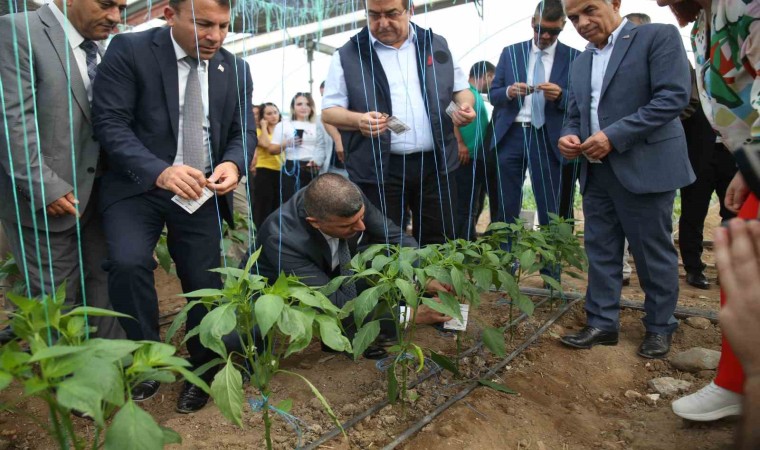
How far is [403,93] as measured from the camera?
116 inches

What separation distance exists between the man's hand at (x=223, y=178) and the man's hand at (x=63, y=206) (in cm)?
47

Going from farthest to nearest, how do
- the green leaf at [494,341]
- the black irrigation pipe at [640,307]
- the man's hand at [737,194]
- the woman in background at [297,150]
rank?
1. the woman in background at [297,150]
2. the black irrigation pipe at [640,307]
3. the green leaf at [494,341]
4. the man's hand at [737,194]

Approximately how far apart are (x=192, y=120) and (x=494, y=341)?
1.40 meters

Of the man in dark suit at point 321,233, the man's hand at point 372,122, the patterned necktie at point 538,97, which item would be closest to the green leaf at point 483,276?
the man in dark suit at point 321,233

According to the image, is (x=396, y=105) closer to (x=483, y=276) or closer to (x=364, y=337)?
(x=483, y=276)

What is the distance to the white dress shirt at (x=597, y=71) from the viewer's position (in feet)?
8.59

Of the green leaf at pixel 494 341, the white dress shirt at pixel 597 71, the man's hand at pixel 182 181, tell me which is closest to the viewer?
the man's hand at pixel 182 181

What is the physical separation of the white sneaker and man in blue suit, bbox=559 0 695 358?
69cm

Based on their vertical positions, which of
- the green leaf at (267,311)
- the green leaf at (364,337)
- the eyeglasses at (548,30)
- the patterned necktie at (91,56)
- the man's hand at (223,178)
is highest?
the eyeglasses at (548,30)

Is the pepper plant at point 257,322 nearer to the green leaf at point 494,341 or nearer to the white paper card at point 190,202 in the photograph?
the white paper card at point 190,202

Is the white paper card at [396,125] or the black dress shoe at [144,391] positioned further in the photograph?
the white paper card at [396,125]

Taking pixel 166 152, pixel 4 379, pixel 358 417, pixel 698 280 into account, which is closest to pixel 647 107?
pixel 358 417

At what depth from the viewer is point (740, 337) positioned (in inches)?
30.7

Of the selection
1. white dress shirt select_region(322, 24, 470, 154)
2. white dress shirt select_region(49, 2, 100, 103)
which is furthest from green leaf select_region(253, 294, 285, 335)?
white dress shirt select_region(322, 24, 470, 154)
